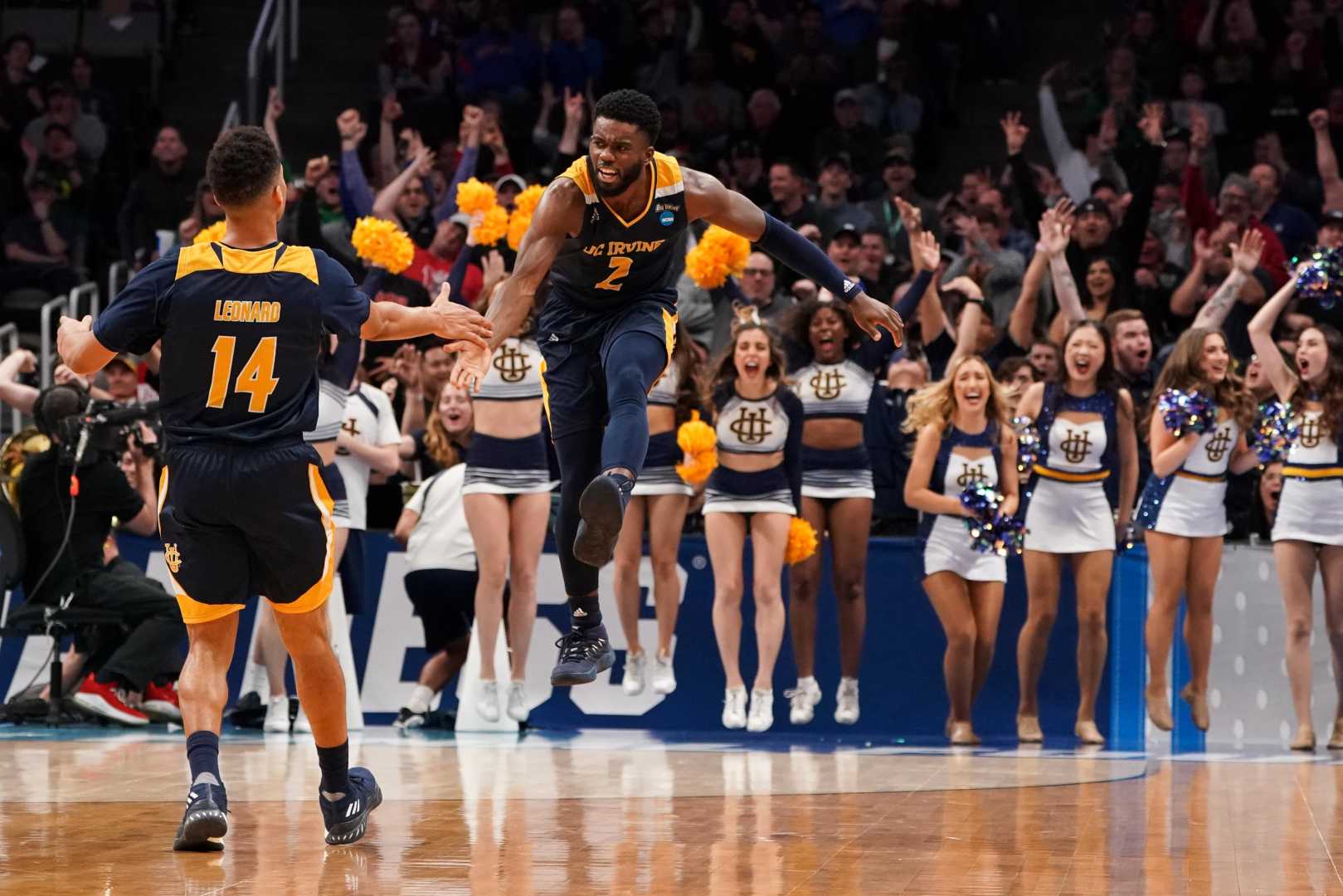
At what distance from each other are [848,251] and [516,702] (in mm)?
3787

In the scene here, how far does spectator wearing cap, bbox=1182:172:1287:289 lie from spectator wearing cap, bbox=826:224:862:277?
104 inches

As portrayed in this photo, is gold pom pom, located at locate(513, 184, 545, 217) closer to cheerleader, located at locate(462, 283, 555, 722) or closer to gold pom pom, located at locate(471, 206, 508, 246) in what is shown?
gold pom pom, located at locate(471, 206, 508, 246)

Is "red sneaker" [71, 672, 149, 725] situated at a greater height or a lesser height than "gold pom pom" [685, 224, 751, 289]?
lesser

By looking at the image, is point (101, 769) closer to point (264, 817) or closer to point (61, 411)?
point (264, 817)

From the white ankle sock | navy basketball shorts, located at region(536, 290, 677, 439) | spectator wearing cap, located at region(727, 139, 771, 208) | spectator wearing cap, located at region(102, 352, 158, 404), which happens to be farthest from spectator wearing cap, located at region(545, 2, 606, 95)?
navy basketball shorts, located at region(536, 290, 677, 439)

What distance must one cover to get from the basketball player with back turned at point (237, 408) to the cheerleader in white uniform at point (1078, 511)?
18.2 feet

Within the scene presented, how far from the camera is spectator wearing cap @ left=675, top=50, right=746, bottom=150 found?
609 inches

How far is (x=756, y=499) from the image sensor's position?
1094 cm

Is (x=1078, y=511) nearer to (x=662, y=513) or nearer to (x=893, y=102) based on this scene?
(x=662, y=513)

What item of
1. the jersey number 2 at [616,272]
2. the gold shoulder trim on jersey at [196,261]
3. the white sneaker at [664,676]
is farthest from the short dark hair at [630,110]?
the white sneaker at [664,676]

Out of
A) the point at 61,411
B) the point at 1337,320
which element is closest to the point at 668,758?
the point at 61,411

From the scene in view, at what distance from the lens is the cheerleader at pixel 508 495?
10.8 m

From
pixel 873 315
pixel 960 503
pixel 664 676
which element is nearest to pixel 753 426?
pixel 960 503

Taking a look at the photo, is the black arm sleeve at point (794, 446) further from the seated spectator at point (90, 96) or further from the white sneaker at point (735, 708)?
the seated spectator at point (90, 96)
